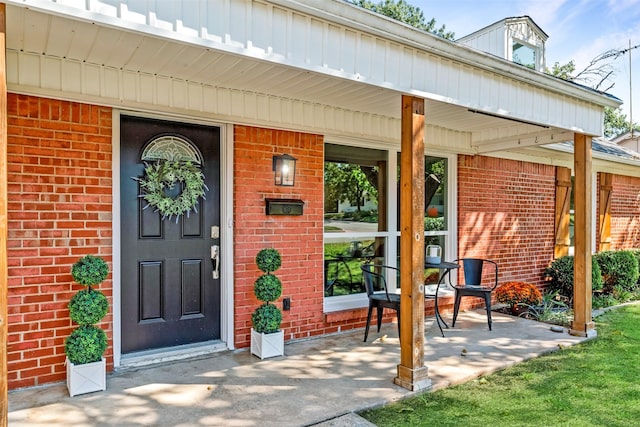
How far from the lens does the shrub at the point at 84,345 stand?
2990 mm

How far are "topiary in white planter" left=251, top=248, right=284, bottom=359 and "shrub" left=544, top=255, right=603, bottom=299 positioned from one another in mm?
5034

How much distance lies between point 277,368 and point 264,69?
2.43 meters

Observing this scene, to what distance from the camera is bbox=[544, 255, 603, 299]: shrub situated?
263 inches

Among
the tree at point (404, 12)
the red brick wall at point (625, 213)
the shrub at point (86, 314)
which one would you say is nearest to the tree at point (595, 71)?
the red brick wall at point (625, 213)

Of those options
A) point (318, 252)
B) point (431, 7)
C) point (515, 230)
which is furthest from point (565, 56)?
point (318, 252)

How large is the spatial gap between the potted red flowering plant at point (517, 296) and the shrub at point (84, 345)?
5026mm

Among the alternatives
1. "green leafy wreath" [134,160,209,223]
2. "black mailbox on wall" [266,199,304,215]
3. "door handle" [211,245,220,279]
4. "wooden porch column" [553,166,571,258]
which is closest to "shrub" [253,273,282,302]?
"door handle" [211,245,220,279]

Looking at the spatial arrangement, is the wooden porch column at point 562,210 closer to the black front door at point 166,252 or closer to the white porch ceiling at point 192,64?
the white porch ceiling at point 192,64

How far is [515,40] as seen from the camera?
789 cm

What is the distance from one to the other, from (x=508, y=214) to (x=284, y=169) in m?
3.94

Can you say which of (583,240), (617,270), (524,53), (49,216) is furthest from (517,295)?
(49,216)

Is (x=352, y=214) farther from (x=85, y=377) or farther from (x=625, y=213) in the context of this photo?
(x=625, y=213)

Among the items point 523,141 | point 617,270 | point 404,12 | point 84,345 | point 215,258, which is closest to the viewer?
point 84,345

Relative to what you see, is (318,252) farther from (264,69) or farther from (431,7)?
(431,7)
